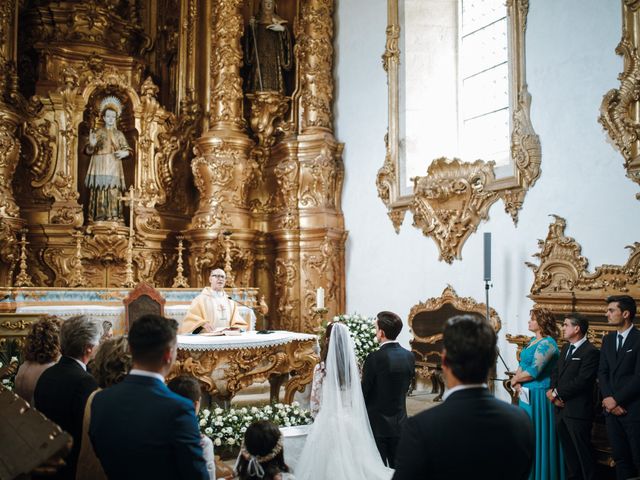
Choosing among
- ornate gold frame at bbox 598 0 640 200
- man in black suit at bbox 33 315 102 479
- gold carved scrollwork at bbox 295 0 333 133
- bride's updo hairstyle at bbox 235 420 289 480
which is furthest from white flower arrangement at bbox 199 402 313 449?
gold carved scrollwork at bbox 295 0 333 133

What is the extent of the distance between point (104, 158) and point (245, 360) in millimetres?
5612

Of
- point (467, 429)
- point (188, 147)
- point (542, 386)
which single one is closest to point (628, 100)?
point (542, 386)

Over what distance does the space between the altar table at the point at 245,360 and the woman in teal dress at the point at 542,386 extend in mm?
2795

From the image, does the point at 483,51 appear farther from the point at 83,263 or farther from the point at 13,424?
the point at 13,424

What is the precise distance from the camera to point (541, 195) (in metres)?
7.95

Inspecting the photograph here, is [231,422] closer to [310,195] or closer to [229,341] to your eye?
[229,341]

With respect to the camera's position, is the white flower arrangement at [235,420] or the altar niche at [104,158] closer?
the white flower arrangement at [235,420]

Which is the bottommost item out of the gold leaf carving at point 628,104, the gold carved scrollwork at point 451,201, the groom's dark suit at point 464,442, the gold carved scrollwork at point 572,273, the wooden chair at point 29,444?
the wooden chair at point 29,444

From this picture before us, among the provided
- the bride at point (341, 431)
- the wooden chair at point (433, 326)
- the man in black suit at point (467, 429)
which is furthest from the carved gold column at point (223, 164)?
the man in black suit at point (467, 429)

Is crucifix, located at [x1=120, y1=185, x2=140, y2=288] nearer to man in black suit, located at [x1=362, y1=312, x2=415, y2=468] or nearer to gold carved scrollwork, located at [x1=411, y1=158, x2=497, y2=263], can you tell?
gold carved scrollwork, located at [x1=411, y1=158, x2=497, y2=263]

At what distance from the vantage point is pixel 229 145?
449 inches

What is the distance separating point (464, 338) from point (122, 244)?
949 centimetres

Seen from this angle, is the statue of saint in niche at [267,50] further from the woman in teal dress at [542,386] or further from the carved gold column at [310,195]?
the woman in teal dress at [542,386]

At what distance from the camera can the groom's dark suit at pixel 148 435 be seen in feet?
7.95
